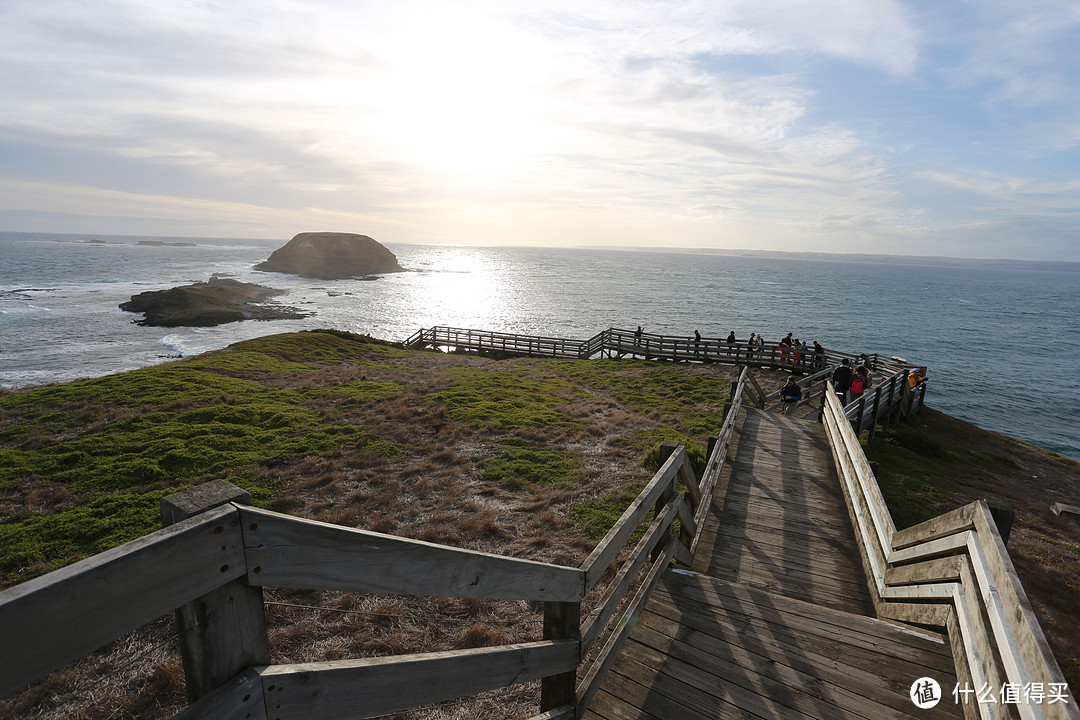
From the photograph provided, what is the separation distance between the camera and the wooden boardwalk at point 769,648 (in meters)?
3.48

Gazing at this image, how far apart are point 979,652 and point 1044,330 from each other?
108 metres

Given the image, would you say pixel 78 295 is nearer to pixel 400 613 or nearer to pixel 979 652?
pixel 400 613

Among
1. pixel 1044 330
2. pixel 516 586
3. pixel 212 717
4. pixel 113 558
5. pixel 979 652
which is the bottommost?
pixel 1044 330

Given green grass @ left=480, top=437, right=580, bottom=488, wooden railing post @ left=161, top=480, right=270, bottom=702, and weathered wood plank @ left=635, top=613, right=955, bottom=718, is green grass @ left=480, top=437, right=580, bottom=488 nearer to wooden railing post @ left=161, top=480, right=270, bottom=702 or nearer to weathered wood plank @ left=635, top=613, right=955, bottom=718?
weathered wood plank @ left=635, top=613, right=955, bottom=718

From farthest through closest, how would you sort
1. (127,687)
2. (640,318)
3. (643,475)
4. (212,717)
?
1. (640,318)
2. (643,475)
3. (127,687)
4. (212,717)

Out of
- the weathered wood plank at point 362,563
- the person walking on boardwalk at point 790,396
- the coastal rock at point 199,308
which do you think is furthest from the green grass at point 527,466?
the coastal rock at point 199,308

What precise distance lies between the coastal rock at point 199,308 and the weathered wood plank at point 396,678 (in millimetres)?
62384

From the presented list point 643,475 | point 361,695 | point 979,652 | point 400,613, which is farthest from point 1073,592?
point 361,695

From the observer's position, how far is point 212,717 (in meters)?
1.34

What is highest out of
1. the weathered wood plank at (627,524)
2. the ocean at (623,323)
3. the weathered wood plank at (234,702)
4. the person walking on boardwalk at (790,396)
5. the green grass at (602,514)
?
the weathered wood plank at (234,702)

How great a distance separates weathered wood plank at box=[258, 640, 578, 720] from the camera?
61.8 inches

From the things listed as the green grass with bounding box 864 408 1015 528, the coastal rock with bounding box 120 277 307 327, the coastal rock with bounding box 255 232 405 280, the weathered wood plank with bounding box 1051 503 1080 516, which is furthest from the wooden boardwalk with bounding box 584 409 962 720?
the coastal rock with bounding box 255 232 405 280

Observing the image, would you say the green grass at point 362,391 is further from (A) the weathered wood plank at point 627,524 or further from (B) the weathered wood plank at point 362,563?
(B) the weathered wood plank at point 362,563

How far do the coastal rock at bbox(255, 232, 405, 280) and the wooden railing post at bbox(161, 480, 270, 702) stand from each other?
137m
